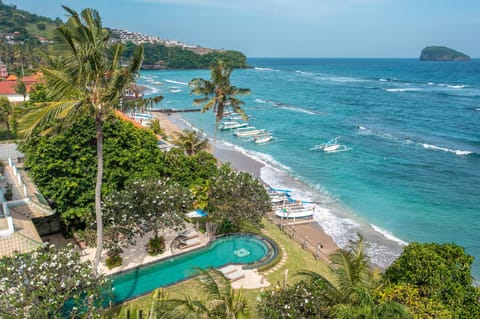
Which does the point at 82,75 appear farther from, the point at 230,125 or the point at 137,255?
the point at 230,125

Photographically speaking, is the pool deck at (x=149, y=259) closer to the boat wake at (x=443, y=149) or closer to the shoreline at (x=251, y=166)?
the shoreline at (x=251, y=166)

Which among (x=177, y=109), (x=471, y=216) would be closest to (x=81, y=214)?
(x=471, y=216)

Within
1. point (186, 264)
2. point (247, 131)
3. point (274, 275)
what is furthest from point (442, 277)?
point (247, 131)

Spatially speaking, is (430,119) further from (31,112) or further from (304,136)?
(31,112)

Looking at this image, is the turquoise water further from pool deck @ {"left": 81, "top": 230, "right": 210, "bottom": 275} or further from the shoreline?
the shoreline

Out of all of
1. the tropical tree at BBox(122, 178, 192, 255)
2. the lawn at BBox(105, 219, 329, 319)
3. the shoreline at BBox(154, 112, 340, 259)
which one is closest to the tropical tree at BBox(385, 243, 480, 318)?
the lawn at BBox(105, 219, 329, 319)
